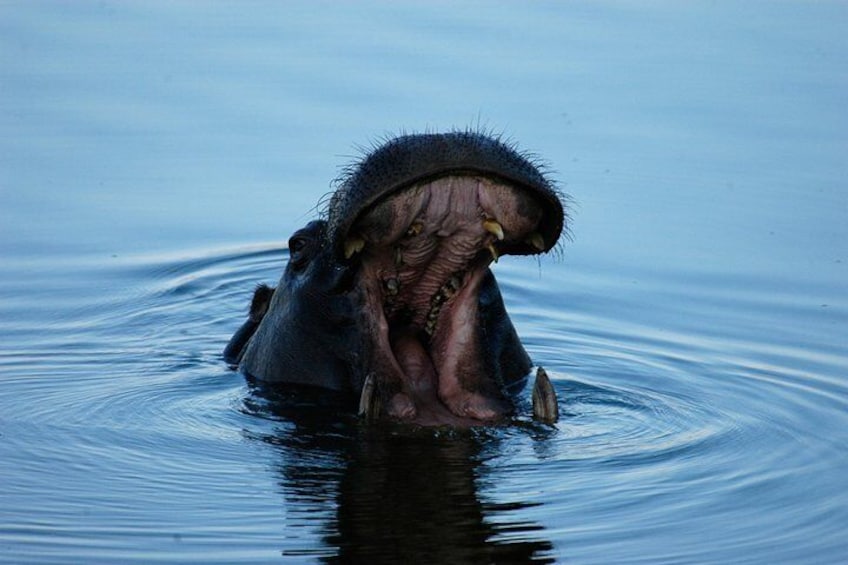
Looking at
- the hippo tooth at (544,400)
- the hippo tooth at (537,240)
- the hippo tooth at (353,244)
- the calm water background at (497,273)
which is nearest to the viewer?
the calm water background at (497,273)

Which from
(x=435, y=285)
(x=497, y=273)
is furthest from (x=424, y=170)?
(x=497, y=273)

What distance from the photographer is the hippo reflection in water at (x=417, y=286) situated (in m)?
7.76

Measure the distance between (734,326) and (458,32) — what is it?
7.21 m

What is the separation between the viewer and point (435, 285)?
848 cm

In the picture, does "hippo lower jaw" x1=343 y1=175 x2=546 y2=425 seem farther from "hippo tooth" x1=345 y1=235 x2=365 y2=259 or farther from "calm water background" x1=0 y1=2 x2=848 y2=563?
"calm water background" x1=0 y1=2 x2=848 y2=563

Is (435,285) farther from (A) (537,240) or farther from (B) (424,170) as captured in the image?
(B) (424,170)

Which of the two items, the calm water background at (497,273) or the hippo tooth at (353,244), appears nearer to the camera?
the calm water background at (497,273)

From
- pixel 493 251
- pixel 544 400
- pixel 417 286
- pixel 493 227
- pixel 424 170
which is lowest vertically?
pixel 544 400

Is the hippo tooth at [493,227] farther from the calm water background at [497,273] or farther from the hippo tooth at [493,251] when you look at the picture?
the calm water background at [497,273]

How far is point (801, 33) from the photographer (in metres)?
17.8

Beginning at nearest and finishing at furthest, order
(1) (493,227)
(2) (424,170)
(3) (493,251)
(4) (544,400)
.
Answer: (2) (424,170) → (1) (493,227) → (3) (493,251) → (4) (544,400)

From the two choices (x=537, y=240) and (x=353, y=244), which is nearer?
(x=353, y=244)

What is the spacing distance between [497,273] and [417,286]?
443 centimetres

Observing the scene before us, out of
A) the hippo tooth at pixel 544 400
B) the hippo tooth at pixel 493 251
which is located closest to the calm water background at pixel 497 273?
the hippo tooth at pixel 544 400
